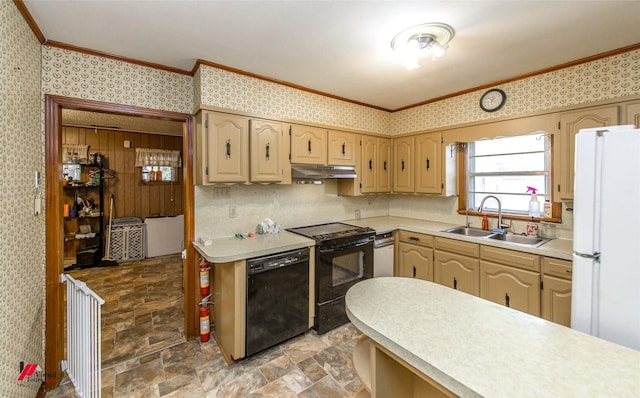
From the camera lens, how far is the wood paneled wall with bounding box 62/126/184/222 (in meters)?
5.02

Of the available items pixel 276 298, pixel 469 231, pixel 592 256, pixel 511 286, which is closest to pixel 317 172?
pixel 276 298

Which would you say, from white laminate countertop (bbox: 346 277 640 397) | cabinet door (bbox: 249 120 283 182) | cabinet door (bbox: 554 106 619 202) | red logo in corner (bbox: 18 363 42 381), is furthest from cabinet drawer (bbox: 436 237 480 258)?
red logo in corner (bbox: 18 363 42 381)

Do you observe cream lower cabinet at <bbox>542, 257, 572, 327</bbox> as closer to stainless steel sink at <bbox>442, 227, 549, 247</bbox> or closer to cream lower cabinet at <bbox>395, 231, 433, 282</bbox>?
stainless steel sink at <bbox>442, 227, 549, 247</bbox>

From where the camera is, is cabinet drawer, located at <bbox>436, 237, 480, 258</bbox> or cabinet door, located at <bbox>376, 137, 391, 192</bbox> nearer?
cabinet drawer, located at <bbox>436, 237, 480, 258</bbox>

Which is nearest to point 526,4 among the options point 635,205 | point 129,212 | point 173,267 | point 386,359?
point 635,205

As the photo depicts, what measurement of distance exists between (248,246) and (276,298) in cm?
50

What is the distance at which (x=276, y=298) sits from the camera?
7.67ft

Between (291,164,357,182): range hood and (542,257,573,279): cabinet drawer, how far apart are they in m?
1.98

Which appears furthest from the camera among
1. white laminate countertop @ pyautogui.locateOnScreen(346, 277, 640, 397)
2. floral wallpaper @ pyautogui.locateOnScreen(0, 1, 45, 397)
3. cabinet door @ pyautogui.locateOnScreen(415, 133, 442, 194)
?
cabinet door @ pyautogui.locateOnScreen(415, 133, 442, 194)

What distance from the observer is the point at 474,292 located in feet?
8.91

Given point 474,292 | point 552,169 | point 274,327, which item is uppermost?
point 552,169

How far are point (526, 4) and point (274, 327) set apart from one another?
2.87 metres

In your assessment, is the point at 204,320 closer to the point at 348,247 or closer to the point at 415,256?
the point at 348,247

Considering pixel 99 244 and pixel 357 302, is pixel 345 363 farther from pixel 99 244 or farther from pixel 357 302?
pixel 99 244
